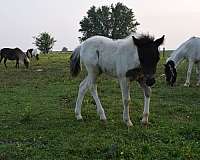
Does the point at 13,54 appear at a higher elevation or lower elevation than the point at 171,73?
higher

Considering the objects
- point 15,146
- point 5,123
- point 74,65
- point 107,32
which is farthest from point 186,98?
point 107,32

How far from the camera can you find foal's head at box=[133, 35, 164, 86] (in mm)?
8539

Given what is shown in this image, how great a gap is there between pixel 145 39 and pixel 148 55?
1.46 feet

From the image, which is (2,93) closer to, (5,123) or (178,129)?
(5,123)

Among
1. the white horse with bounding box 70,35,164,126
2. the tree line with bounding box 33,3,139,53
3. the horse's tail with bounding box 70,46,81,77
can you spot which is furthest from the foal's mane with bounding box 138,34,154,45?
the tree line with bounding box 33,3,139,53

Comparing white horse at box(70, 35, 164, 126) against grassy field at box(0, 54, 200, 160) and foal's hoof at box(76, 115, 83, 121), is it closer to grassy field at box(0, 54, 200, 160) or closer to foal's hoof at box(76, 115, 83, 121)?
foal's hoof at box(76, 115, 83, 121)

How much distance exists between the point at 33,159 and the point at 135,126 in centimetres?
304

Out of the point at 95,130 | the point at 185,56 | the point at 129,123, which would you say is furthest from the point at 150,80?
the point at 185,56

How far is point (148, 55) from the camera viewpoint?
8.57 meters

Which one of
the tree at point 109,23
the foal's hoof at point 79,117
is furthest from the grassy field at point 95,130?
the tree at point 109,23

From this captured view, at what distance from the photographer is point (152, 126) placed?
9.09 metres

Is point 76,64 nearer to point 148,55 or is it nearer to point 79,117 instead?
point 79,117

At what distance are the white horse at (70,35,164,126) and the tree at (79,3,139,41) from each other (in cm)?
6711

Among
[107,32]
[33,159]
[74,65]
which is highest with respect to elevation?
[107,32]
